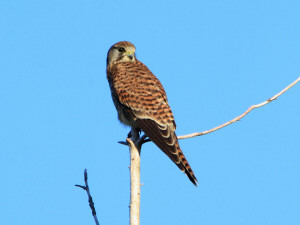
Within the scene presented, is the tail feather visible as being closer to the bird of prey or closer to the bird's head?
the bird of prey

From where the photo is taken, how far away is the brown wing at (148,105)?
3.91 meters

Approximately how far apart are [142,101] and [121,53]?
3.80ft

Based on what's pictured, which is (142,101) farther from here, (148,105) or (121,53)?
(121,53)

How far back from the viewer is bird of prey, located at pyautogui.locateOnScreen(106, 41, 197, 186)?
12.9 ft

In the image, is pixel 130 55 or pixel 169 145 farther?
pixel 130 55

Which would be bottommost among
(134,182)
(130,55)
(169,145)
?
(134,182)

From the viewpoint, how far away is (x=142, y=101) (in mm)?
4617

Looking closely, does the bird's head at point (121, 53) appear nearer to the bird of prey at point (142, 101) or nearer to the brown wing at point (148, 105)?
the bird of prey at point (142, 101)

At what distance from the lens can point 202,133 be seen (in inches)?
131

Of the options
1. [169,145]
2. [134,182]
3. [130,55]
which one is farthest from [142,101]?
[134,182]

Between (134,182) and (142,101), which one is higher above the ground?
(142,101)

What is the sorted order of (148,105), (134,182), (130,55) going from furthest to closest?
(130,55) < (148,105) < (134,182)

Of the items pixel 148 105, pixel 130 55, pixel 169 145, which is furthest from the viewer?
pixel 130 55

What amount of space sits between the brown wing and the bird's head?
148 mm
